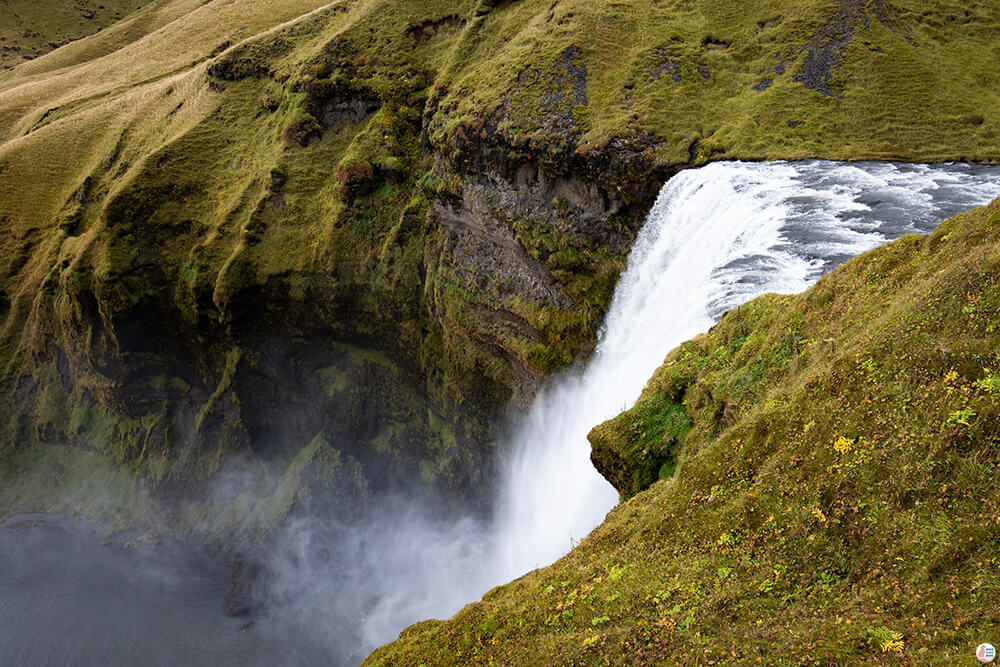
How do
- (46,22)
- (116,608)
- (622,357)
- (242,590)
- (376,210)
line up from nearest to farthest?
(622,357)
(116,608)
(242,590)
(376,210)
(46,22)

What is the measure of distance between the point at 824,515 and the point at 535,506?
78.2ft

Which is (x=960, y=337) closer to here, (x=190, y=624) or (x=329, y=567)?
(x=329, y=567)

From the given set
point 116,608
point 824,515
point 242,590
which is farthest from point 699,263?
point 116,608

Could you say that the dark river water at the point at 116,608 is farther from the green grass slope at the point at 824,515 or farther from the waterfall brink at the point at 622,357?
the green grass slope at the point at 824,515

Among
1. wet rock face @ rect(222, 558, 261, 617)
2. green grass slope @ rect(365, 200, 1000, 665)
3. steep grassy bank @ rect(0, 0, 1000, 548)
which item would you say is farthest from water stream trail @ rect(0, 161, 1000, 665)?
green grass slope @ rect(365, 200, 1000, 665)

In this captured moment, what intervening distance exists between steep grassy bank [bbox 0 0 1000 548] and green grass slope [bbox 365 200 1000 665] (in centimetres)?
1842

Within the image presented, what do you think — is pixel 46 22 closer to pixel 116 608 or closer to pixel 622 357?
pixel 116 608

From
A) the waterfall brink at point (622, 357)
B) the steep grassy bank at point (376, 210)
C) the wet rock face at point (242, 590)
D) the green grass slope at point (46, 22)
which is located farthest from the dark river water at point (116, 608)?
the green grass slope at point (46, 22)

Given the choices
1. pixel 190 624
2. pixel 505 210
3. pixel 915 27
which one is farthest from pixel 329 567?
pixel 915 27

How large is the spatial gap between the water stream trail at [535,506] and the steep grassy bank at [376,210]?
273 cm

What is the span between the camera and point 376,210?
140 ft

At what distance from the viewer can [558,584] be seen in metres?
12.0

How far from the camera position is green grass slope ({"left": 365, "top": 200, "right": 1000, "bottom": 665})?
7.69 m

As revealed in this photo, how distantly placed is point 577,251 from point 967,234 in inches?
880
